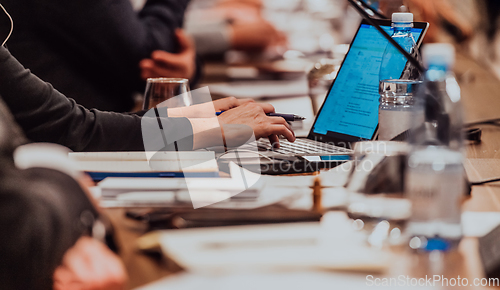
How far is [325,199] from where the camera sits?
660 millimetres

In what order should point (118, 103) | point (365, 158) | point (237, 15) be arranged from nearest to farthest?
point (365, 158), point (118, 103), point (237, 15)

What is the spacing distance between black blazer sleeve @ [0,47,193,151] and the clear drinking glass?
86 mm

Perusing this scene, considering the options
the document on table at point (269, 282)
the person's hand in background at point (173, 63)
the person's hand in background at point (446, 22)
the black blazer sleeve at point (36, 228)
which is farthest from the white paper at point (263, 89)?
the document on table at point (269, 282)

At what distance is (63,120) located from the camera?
2.96 ft

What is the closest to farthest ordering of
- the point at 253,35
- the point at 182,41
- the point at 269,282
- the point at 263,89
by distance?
the point at 269,282
the point at 263,89
the point at 182,41
the point at 253,35

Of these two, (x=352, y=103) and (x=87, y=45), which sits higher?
(x=87, y=45)

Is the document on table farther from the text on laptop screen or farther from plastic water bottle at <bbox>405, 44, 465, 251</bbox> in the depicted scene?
the text on laptop screen

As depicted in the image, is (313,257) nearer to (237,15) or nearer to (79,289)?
(79,289)

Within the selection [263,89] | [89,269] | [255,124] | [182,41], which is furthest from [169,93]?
[182,41]

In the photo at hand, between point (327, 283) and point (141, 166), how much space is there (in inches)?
16.2

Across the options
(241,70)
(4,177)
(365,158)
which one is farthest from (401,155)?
(241,70)

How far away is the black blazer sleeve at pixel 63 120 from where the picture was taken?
86cm

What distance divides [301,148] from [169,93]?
30cm

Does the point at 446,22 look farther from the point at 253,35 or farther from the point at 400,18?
the point at 400,18
